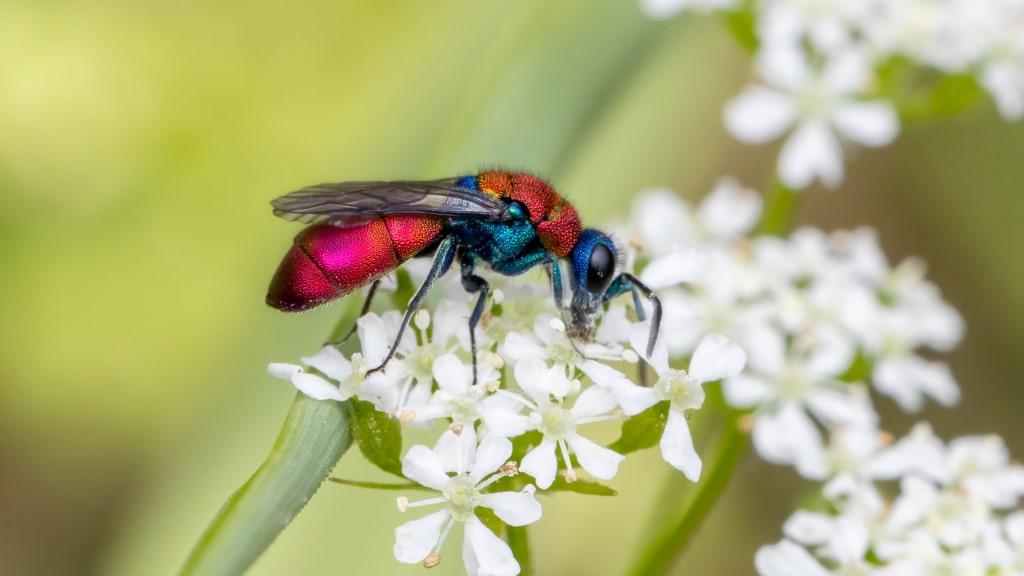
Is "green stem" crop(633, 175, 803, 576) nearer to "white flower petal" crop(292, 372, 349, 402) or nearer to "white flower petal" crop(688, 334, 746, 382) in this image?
"white flower petal" crop(688, 334, 746, 382)

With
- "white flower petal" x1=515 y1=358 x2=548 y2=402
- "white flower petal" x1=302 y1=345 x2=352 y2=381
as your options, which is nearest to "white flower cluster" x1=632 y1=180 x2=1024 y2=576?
"white flower petal" x1=515 y1=358 x2=548 y2=402

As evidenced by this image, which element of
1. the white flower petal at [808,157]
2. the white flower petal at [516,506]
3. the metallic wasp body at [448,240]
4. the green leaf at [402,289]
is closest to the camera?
the white flower petal at [516,506]

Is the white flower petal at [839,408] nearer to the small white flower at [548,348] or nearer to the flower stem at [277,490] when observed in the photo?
the small white flower at [548,348]

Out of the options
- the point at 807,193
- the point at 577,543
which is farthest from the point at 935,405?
the point at 577,543

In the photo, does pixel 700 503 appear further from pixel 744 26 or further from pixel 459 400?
pixel 744 26

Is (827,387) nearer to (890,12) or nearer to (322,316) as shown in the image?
(890,12)

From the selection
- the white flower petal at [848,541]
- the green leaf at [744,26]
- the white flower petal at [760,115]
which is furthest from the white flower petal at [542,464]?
the green leaf at [744,26]

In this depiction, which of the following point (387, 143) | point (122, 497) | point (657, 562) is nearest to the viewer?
point (657, 562)
